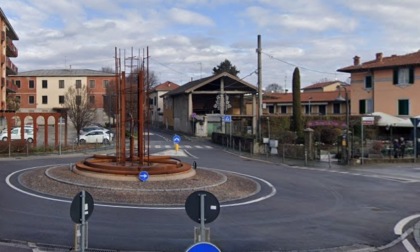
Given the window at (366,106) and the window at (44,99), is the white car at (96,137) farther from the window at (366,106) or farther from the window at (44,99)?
the window at (44,99)

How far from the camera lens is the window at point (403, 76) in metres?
52.1

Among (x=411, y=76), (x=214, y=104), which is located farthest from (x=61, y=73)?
(x=411, y=76)

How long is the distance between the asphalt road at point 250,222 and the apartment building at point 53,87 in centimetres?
7771

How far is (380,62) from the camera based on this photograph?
56.3 m

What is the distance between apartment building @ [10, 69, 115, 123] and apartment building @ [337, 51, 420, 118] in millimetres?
51236

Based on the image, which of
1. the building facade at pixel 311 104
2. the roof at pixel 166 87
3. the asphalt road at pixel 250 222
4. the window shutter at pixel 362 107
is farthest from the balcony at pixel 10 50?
the roof at pixel 166 87

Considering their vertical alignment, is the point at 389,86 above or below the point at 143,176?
above

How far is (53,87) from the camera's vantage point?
97.4 metres

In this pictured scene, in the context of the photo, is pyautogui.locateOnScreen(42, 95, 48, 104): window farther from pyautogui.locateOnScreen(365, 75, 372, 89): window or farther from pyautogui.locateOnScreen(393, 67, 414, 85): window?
pyautogui.locateOnScreen(393, 67, 414, 85): window

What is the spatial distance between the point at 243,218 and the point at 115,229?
3.74m

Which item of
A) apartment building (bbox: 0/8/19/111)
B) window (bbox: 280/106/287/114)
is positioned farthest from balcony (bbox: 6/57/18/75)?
window (bbox: 280/106/287/114)

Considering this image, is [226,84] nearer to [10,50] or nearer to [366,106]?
[366,106]

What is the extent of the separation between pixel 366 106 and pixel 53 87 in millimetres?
60361

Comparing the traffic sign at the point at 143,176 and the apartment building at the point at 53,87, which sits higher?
the apartment building at the point at 53,87
